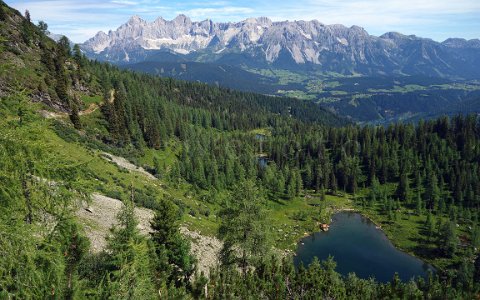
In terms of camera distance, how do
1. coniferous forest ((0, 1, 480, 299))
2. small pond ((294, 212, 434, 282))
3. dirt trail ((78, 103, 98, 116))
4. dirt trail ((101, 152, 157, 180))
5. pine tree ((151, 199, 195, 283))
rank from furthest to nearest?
dirt trail ((78, 103, 98, 116)) → dirt trail ((101, 152, 157, 180)) → small pond ((294, 212, 434, 282)) → pine tree ((151, 199, 195, 283)) → coniferous forest ((0, 1, 480, 299))

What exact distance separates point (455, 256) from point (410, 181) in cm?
6533

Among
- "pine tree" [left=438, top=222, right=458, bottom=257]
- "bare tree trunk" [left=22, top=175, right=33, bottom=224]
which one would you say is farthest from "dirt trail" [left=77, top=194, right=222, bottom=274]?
"pine tree" [left=438, top=222, right=458, bottom=257]

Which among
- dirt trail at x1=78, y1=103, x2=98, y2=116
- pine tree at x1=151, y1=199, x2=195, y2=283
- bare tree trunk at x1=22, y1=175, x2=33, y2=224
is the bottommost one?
pine tree at x1=151, y1=199, x2=195, y2=283

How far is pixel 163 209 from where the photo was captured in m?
42.0

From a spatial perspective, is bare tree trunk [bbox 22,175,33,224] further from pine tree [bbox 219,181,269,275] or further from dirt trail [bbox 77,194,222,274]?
dirt trail [bbox 77,194,222,274]

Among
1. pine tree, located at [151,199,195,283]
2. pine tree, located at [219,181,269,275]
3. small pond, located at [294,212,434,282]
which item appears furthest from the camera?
small pond, located at [294,212,434,282]

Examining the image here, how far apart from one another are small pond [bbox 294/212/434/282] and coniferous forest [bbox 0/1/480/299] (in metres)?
5.10

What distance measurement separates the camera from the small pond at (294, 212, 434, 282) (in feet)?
300

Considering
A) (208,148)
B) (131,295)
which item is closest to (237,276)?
(131,295)

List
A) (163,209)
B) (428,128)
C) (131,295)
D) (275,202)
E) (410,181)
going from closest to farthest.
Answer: (131,295), (163,209), (275,202), (410,181), (428,128)

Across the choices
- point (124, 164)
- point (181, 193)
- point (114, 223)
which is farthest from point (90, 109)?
point (114, 223)

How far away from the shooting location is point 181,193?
102000 millimetres

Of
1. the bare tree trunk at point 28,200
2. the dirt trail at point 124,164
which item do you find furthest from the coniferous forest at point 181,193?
the dirt trail at point 124,164

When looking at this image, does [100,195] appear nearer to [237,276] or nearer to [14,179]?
[237,276]
